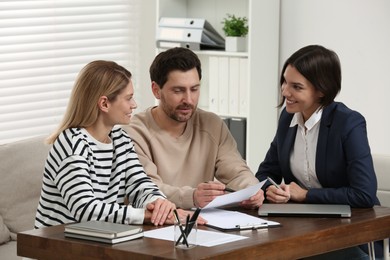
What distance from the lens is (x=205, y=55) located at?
17.4 ft

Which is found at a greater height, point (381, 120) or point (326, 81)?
point (326, 81)

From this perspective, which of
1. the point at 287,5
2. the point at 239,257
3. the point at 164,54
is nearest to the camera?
the point at 239,257

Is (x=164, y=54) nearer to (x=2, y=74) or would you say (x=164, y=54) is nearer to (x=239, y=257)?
(x=239, y=257)

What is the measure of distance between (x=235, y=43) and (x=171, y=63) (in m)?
1.66

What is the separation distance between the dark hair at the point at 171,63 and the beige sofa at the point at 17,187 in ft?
2.73

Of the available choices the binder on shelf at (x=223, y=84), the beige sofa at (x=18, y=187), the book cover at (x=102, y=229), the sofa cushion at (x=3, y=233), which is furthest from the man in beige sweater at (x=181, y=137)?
the binder on shelf at (x=223, y=84)

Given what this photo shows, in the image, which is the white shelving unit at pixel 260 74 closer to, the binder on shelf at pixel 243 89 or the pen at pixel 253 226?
the binder on shelf at pixel 243 89

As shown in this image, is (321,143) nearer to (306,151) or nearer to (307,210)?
(306,151)

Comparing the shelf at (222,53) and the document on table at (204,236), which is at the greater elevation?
the shelf at (222,53)

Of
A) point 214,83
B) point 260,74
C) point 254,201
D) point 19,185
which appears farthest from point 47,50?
point 254,201

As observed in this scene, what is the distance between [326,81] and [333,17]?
1620 millimetres

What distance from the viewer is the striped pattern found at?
9.31ft

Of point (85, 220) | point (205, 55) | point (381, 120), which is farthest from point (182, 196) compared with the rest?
point (205, 55)

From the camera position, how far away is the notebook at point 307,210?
117 inches
